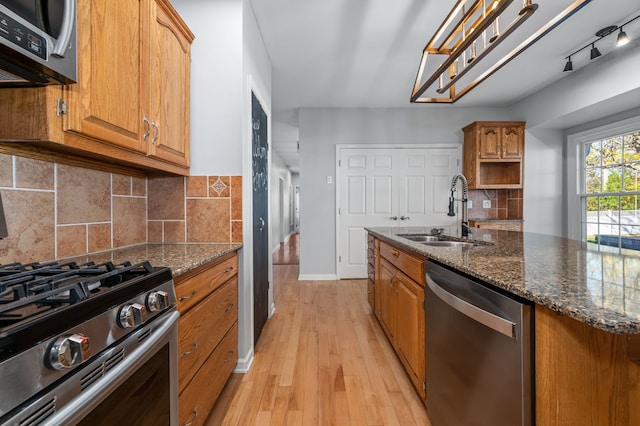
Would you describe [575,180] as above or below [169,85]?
below

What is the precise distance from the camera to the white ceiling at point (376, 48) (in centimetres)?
230

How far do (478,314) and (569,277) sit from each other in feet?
0.88

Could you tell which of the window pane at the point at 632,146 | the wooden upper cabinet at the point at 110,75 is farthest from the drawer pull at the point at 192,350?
the window pane at the point at 632,146

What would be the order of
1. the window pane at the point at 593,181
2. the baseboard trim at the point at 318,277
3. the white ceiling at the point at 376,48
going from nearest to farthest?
the white ceiling at the point at 376,48
the window pane at the point at 593,181
the baseboard trim at the point at 318,277

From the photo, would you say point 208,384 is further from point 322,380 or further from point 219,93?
point 219,93

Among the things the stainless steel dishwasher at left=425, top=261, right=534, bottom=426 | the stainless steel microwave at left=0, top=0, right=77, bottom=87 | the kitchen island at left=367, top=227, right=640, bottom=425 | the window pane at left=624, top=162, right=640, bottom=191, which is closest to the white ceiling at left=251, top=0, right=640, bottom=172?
the window pane at left=624, top=162, right=640, bottom=191

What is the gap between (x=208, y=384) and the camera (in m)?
1.36

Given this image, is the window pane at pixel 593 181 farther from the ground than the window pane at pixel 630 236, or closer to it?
farther from the ground

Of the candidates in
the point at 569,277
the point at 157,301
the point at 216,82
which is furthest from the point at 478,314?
the point at 216,82

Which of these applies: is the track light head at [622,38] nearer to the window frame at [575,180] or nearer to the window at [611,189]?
the window at [611,189]

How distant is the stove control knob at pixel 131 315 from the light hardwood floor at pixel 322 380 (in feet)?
3.33

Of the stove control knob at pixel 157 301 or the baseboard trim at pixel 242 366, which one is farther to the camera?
the baseboard trim at pixel 242 366

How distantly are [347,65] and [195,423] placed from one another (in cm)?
332

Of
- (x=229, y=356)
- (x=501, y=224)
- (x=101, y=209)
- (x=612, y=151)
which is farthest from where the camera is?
(x=501, y=224)
